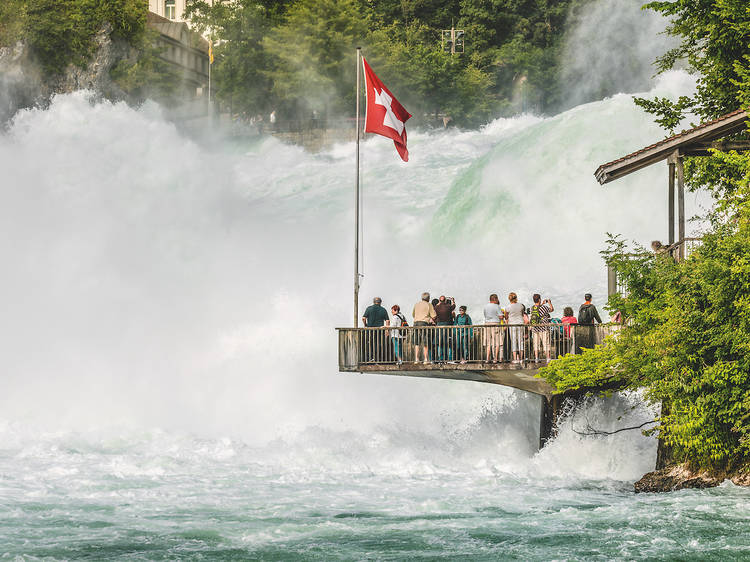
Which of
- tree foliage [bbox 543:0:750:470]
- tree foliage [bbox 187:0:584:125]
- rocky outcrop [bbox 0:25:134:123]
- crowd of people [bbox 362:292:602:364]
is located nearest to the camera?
tree foliage [bbox 543:0:750:470]

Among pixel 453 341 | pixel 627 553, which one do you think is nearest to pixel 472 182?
pixel 453 341

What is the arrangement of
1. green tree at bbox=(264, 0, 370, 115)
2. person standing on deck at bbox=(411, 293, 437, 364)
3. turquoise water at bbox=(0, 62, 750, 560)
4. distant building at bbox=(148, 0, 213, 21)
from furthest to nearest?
distant building at bbox=(148, 0, 213, 21)
green tree at bbox=(264, 0, 370, 115)
person standing on deck at bbox=(411, 293, 437, 364)
turquoise water at bbox=(0, 62, 750, 560)

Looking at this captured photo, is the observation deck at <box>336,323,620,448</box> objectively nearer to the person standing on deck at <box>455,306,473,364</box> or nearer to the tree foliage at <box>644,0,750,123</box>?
the person standing on deck at <box>455,306,473,364</box>

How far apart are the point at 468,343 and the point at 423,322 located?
1.26 metres

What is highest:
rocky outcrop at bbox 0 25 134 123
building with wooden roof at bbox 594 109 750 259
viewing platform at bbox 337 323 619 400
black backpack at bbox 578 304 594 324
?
rocky outcrop at bbox 0 25 134 123

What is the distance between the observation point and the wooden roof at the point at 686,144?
2561 cm

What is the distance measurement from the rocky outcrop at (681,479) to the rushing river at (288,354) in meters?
0.86

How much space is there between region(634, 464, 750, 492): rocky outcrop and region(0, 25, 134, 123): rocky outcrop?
62398 millimetres

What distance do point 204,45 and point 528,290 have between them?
55007mm

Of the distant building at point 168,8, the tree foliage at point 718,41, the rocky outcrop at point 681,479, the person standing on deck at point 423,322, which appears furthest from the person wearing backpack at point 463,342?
the distant building at point 168,8

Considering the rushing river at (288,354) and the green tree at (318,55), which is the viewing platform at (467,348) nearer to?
the rushing river at (288,354)

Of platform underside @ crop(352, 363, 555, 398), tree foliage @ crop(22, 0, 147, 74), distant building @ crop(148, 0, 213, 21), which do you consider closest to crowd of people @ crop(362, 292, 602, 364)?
platform underside @ crop(352, 363, 555, 398)

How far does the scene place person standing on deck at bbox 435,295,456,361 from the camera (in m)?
26.0

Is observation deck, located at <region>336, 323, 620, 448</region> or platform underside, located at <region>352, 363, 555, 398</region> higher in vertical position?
observation deck, located at <region>336, 323, 620, 448</region>
